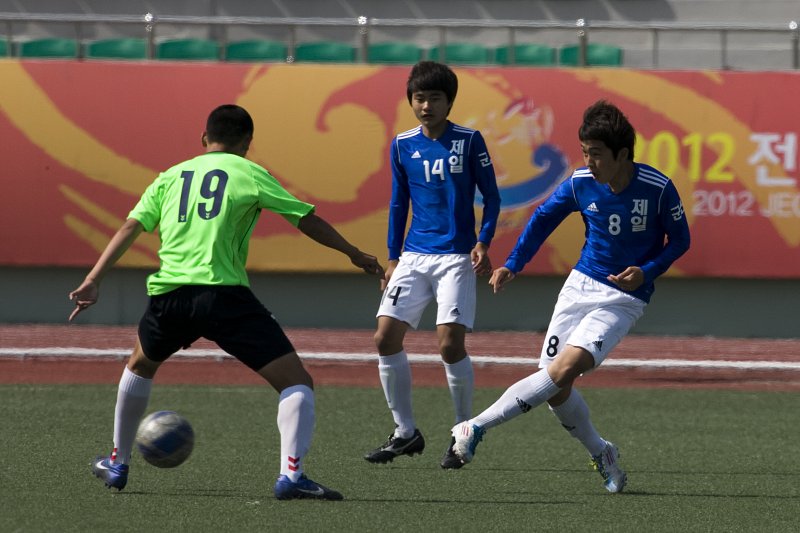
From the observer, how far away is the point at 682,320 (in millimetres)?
15438

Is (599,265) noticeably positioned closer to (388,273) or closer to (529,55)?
(388,273)

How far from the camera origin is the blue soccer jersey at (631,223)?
695 cm

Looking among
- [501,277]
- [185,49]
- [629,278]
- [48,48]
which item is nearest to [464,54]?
[185,49]

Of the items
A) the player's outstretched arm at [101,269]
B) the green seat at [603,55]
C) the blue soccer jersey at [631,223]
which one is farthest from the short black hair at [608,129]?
the green seat at [603,55]

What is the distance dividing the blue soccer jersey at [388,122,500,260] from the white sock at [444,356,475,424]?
0.68 metres

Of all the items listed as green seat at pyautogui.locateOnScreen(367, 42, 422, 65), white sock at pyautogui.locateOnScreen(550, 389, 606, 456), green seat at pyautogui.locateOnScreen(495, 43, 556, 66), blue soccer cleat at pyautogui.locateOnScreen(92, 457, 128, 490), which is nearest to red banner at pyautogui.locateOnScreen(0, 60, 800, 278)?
green seat at pyautogui.locateOnScreen(495, 43, 556, 66)

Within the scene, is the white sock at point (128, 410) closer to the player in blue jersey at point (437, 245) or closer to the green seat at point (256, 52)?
the player in blue jersey at point (437, 245)

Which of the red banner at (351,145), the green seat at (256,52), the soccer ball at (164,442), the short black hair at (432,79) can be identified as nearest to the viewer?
the soccer ball at (164,442)

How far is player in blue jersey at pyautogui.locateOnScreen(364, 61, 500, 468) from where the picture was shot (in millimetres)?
7980

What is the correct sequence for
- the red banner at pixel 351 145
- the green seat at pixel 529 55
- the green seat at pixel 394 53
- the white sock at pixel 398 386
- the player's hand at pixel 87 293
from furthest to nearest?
the green seat at pixel 394 53 < the green seat at pixel 529 55 < the red banner at pixel 351 145 < the white sock at pixel 398 386 < the player's hand at pixel 87 293

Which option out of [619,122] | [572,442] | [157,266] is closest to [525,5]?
[157,266]

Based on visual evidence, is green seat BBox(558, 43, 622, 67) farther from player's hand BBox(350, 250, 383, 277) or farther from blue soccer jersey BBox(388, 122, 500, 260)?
player's hand BBox(350, 250, 383, 277)

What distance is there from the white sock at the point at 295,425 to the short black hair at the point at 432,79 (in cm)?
222

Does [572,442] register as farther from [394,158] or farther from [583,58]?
[583,58]
